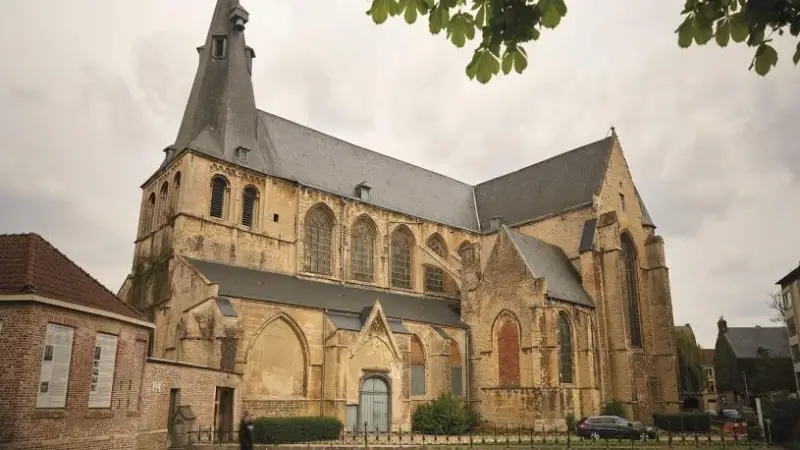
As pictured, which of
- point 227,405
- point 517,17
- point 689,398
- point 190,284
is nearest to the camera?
point 517,17

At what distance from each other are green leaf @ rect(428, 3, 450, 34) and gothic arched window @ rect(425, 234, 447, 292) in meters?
29.3

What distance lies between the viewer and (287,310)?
77.3 ft

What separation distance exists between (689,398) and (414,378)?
36.7 m

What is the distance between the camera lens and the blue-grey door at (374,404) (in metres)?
24.5

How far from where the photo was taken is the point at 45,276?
13484 mm

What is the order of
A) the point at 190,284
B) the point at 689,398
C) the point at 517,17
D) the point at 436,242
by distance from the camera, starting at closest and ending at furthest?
the point at 517,17 → the point at 190,284 → the point at 436,242 → the point at 689,398

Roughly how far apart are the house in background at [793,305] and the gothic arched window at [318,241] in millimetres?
29779

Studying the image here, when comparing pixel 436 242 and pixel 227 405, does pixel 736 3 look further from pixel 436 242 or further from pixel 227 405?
pixel 436 242

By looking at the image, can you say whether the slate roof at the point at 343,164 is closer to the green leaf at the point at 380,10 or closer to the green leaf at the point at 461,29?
the green leaf at the point at 380,10

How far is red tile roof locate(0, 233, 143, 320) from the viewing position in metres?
12.8

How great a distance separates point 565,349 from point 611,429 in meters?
4.80

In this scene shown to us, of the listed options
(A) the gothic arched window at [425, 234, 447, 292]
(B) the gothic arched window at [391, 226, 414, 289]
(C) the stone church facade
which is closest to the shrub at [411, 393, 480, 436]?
(C) the stone church facade

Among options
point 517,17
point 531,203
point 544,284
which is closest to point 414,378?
point 544,284

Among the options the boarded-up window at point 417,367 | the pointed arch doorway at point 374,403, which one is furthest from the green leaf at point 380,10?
the boarded-up window at point 417,367
